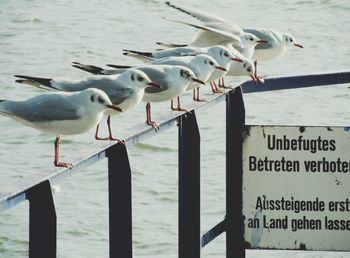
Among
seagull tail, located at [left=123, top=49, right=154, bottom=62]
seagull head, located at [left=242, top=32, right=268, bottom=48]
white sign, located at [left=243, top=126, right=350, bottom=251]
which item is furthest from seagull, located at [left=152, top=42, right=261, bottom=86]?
white sign, located at [left=243, top=126, right=350, bottom=251]

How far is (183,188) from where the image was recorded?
4633 millimetres

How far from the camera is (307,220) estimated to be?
16.3 ft

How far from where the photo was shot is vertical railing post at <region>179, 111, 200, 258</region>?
183 inches

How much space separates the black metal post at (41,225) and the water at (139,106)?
0.06 m

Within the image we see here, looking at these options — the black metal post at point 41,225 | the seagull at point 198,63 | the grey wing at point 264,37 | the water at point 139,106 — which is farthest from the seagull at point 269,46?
the black metal post at point 41,225

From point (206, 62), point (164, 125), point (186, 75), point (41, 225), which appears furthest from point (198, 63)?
point (41, 225)

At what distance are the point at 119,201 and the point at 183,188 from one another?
0.78 meters

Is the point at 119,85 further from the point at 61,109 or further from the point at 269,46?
the point at 269,46

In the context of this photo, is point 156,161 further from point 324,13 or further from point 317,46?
point 324,13

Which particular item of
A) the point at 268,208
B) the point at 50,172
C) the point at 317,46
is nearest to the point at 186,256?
the point at 268,208

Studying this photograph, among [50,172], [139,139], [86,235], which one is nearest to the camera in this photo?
[50,172]

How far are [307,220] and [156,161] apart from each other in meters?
7.59

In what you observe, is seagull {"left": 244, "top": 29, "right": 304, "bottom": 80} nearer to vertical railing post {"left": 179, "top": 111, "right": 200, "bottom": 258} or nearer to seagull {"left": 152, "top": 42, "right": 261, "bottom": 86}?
seagull {"left": 152, "top": 42, "right": 261, "bottom": 86}

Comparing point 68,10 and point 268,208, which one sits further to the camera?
point 68,10
